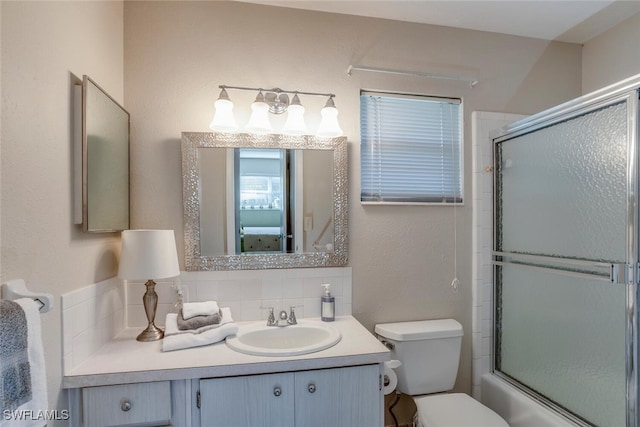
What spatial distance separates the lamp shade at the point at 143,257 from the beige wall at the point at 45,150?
0.36 feet

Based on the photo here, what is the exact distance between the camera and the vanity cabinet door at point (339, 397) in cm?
131

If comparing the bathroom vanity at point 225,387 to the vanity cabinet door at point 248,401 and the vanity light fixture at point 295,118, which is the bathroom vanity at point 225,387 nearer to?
Answer: the vanity cabinet door at point 248,401

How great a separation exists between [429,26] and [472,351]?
194 centimetres

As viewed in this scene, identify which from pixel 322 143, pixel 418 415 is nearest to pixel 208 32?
pixel 322 143

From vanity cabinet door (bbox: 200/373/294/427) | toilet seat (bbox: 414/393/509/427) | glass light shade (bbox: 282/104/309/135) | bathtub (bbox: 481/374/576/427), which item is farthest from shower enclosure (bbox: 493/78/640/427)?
vanity cabinet door (bbox: 200/373/294/427)

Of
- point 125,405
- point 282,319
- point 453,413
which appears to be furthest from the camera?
point 282,319

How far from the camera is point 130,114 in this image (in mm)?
1656

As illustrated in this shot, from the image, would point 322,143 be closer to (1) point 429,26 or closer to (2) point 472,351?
(1) point 429,26

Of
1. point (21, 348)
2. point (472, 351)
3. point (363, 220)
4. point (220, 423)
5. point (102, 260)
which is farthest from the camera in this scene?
point (472, 351)

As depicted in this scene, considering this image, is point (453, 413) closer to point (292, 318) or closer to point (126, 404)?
point (292, 318)

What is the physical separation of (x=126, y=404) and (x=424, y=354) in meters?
1.36

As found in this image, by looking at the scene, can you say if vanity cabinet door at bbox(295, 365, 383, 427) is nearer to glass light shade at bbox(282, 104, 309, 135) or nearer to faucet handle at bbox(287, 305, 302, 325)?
faucet handle at bbox(287, 305, 302, 325)

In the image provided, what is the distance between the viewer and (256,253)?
1.74 m

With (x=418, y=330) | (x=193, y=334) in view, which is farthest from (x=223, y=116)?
(x=418, y=330)
